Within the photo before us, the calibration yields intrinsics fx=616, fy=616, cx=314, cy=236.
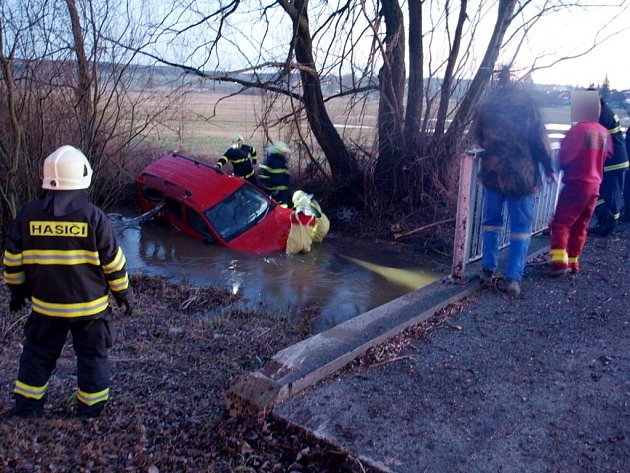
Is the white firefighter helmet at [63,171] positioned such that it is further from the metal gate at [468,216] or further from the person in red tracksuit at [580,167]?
the person in red tracksuit at [580,167]

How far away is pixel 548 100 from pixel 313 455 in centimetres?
419

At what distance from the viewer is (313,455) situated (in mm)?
3121

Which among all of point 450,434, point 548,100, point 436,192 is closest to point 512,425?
point 450,434

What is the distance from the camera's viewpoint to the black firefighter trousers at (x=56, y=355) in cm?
353

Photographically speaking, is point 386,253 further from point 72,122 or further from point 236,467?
point 236,467

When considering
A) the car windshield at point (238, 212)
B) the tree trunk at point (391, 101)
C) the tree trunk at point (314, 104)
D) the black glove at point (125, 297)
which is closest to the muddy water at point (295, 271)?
the car windshield at point (238, 212)

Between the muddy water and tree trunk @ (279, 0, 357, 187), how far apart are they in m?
1.96

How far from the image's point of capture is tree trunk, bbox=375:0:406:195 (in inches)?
478

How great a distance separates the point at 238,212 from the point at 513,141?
251 inches

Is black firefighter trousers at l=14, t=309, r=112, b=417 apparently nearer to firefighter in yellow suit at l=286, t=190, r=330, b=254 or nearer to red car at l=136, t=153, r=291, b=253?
red car at l=136, t=153, r=291, b=253

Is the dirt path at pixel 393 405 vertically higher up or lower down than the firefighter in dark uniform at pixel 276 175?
lower down

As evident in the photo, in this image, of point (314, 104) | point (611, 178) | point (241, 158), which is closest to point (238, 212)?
point (241, 158)

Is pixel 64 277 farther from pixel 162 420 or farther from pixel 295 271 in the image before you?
pixel 295 271

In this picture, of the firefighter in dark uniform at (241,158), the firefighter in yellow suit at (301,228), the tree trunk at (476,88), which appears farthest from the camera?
the firefighter in dark uniform at (241,158)
